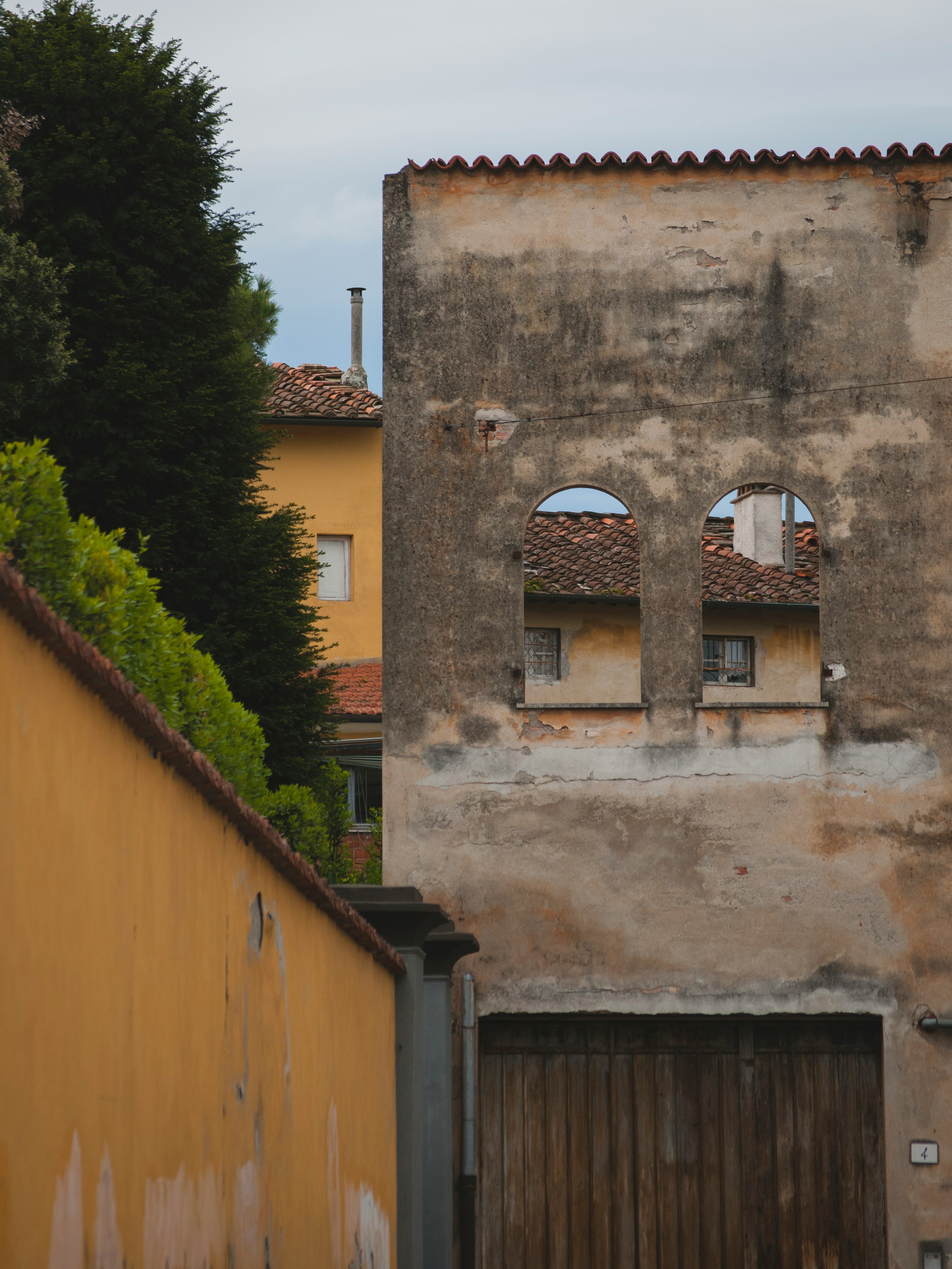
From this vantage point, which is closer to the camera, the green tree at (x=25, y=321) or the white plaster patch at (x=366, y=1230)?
the white plaster patch at (x=366, y=1230)

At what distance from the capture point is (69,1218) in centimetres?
309

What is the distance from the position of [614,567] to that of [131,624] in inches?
680

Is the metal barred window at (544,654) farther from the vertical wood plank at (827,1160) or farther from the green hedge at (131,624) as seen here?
the vertical wood plank at (827,1160)

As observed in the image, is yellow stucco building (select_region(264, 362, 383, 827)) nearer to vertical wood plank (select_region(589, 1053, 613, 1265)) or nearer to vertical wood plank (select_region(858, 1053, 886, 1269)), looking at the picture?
vertical wood plank (select_region(589, 1053, 613, 1265))

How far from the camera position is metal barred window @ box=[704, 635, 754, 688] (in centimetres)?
2572

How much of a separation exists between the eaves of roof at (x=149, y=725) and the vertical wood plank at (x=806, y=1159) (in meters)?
6.55

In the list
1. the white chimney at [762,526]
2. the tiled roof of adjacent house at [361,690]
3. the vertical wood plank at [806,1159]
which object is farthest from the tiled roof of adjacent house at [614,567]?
the vertical wood plank at [806,1159]

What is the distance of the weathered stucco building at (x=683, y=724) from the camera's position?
11.6 metres

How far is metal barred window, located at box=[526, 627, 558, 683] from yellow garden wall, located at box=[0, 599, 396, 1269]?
1853cm

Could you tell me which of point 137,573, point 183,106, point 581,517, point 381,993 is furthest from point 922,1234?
point 581,517

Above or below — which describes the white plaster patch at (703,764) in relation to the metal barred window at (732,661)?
below

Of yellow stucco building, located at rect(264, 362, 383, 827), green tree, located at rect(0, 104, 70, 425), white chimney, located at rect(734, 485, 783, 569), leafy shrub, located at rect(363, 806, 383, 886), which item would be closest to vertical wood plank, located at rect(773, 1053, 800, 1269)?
leafy shrub, located at rect(363, 806, 383, 886)

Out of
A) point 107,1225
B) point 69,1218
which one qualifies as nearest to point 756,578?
point 107,1225

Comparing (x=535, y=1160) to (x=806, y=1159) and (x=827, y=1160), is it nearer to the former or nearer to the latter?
(x=806, y=1159)
